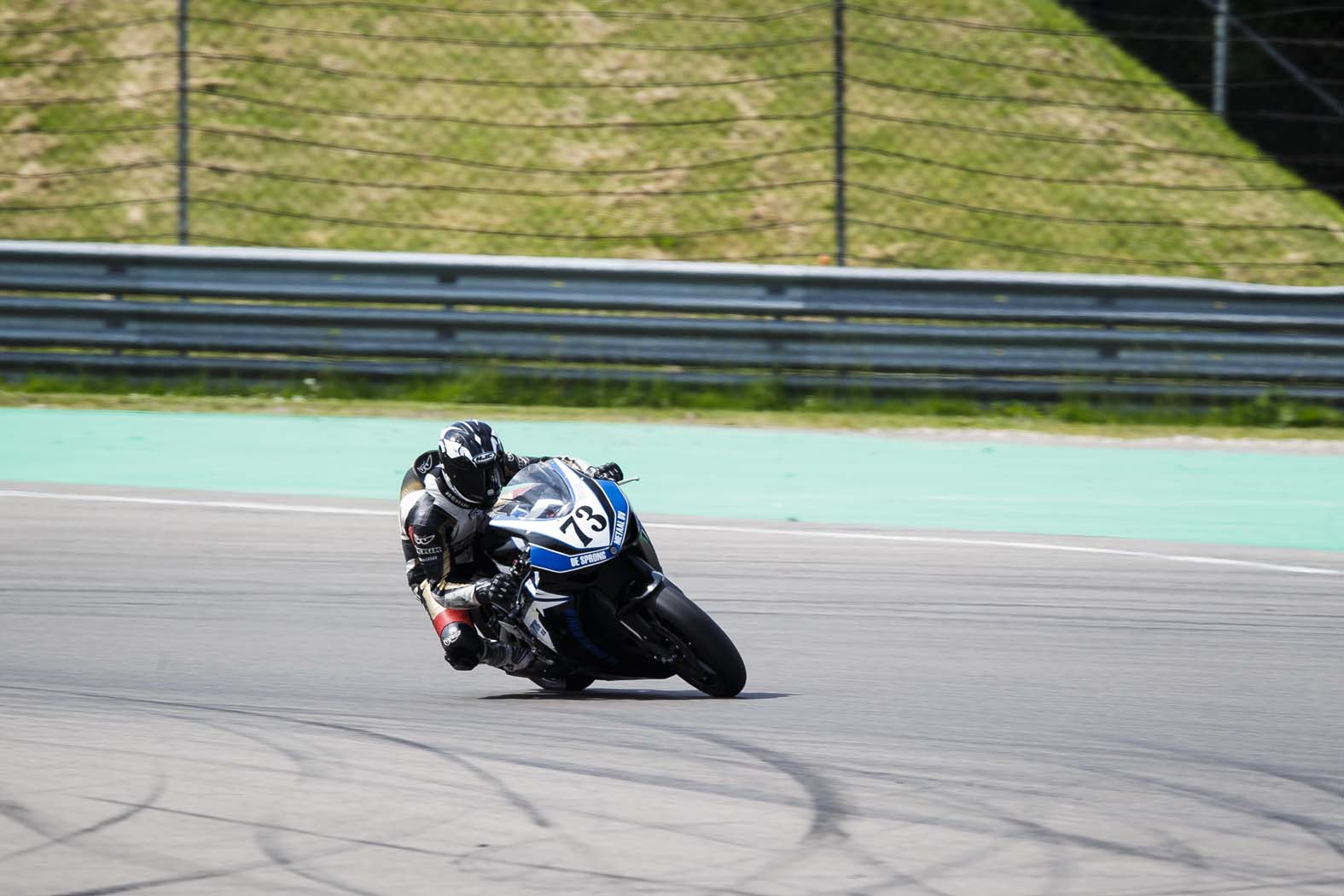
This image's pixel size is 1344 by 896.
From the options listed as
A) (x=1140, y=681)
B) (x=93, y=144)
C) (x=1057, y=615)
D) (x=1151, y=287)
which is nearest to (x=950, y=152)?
(x=1151, y=287)

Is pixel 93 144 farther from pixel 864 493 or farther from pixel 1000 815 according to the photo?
pixel 1000 815

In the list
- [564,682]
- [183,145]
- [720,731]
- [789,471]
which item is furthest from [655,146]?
[720,731]

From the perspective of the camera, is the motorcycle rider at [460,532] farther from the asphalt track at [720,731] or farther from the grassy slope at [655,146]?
the grassy slope at [655,146]

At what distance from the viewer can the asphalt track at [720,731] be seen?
4.57 m

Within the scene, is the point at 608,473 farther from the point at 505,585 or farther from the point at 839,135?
the point at 839,135

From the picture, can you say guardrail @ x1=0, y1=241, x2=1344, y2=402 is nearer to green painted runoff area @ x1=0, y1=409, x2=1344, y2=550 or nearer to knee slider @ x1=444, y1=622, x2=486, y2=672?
green painted runoff area @ x1=0, y1=409, x2=1344, y2=550

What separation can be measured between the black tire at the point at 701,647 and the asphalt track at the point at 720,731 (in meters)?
0.12

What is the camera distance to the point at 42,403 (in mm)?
13766

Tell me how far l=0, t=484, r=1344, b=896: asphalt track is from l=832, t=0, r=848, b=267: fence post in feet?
16.0

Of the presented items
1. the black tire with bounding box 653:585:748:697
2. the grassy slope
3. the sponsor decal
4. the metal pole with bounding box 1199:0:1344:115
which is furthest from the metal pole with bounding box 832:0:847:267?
the sponsor decal

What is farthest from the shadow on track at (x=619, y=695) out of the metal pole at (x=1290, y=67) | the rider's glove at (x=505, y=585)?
the metal pole at (x=1290, y=67)

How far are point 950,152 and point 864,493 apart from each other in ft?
23.2

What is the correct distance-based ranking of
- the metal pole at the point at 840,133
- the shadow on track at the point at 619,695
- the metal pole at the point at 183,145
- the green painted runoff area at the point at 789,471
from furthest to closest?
the metal pole at the point at 183,145 < the metal pole at the point at 840,133 < the green painted runoff area at the point at 789,471 < the shadow on track at the point at 619,695

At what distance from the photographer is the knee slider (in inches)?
264
